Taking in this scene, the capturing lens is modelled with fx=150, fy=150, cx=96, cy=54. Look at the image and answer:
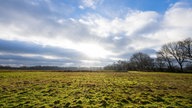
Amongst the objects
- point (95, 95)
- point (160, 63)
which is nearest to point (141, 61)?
point (160, 63)

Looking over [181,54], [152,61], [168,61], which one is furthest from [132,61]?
[181,54]

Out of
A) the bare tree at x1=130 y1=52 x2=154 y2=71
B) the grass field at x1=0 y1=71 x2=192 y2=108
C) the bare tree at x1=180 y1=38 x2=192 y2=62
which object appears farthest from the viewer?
the bare tree at x1=130 y1=52 x2=154 y2=71

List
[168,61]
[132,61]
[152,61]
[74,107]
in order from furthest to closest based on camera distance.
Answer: [132,61]
[152,61]
[168,61]
[74,107]

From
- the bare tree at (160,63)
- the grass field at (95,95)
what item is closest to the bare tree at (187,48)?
the bare tree at (160,63)

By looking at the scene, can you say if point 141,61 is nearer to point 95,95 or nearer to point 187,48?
point 187,48

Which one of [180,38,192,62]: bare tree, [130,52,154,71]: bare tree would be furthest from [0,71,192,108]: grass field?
[130,52,154,71]: bare tree

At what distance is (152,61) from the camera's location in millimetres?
120375

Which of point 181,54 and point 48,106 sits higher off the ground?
point 181,54

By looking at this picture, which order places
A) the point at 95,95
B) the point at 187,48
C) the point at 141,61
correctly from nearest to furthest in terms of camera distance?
1. the point at 95,95
2. the point at 187,48
3. the point at 141,61

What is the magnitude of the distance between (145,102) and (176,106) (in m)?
1.84

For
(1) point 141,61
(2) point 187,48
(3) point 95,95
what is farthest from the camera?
(1) point 141,61

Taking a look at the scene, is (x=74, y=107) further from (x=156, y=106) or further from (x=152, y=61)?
(x=152, y=61)

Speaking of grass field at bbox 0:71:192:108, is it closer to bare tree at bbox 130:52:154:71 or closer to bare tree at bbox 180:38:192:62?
bare tree at bbox 180:38:192:62

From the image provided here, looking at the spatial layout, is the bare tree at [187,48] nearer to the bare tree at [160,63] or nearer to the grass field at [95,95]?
the bare tree at [160,63]
